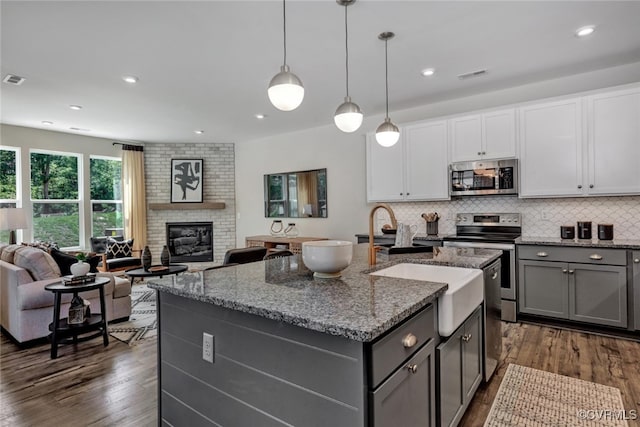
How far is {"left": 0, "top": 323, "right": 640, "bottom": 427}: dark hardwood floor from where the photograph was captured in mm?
2109

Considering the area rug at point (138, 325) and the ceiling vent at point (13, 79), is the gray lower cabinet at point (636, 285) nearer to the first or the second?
the area rug at point (138, 325)

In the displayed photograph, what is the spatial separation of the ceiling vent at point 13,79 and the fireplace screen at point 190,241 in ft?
12.6

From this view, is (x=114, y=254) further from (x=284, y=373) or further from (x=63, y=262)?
(x=284, y=373)

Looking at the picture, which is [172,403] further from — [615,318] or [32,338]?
[615,318]

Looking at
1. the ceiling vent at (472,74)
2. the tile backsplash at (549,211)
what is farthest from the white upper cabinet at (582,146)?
the ceiling vent at (472,74)

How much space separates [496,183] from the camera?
3.99 m

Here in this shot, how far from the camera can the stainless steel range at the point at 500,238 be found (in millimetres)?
3652

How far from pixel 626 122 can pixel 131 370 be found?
4959 mm

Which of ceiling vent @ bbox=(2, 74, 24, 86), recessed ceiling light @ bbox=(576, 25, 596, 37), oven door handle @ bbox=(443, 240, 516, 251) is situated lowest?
oven door handle @ bbox=(443, 240, 516, 251)

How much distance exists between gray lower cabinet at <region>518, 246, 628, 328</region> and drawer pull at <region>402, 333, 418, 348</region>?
292cm

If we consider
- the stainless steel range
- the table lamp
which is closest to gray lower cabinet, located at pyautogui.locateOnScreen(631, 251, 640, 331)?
the stainless steel range

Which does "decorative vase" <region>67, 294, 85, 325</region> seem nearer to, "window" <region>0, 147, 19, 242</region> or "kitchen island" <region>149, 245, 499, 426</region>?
"kitchen island" <region>149, 245, 499, 426</region>

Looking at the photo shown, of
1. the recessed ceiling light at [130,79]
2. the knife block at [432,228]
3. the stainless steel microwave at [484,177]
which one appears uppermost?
the recessed ceiling light at [130,79]

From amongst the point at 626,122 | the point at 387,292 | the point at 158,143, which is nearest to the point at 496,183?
the point at 626,122
